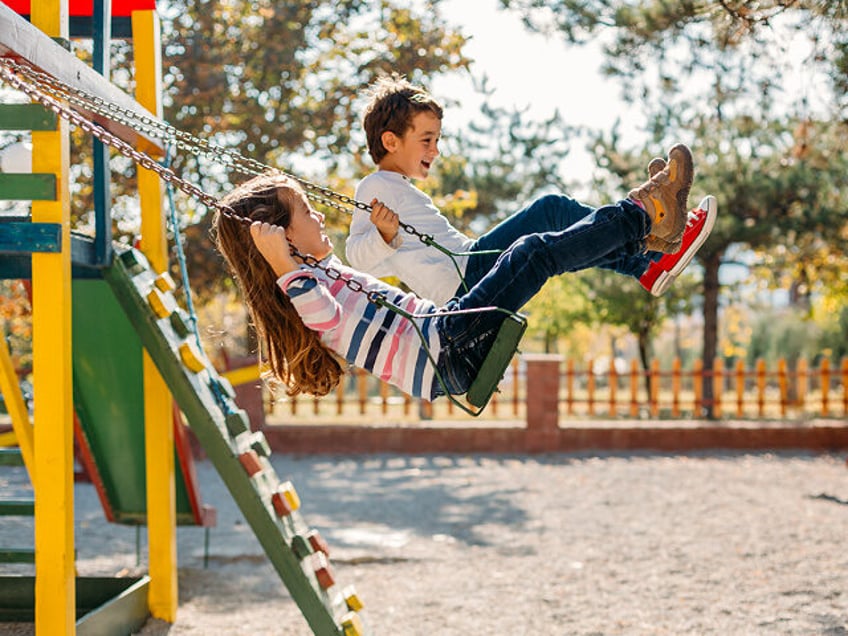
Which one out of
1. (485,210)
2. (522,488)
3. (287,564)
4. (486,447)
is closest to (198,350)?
(287,564)

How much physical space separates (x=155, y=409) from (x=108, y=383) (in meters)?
0.35

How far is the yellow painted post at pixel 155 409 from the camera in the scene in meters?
4.75

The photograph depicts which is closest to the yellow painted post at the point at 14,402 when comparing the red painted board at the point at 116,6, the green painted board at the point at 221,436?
the green painted board at the point at 221,436

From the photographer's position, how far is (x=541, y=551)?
21.8ft

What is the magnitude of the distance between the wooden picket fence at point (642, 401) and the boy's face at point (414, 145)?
0.88 metres

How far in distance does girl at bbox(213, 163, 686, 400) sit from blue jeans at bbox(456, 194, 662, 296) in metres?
0.22

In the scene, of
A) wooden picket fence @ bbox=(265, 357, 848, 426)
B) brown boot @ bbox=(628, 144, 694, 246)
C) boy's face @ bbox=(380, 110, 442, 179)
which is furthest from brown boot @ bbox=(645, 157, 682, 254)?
wooden picket fence @ bbox=(265, 357, 848, 426)

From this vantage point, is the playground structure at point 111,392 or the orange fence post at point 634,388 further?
the orange fence post at point 634,388

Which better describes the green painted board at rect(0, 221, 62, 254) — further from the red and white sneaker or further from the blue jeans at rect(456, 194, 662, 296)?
the red and white sneaker

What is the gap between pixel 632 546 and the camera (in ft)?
22.1

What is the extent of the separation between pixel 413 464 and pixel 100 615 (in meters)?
7.29

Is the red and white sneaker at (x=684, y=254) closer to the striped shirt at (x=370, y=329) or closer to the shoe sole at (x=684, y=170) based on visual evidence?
the shoe sole at (x=684, y=170)

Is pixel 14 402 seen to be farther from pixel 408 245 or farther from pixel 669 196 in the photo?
Answer: pixel 669 196

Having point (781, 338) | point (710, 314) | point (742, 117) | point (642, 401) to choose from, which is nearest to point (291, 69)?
point (742, 117)
